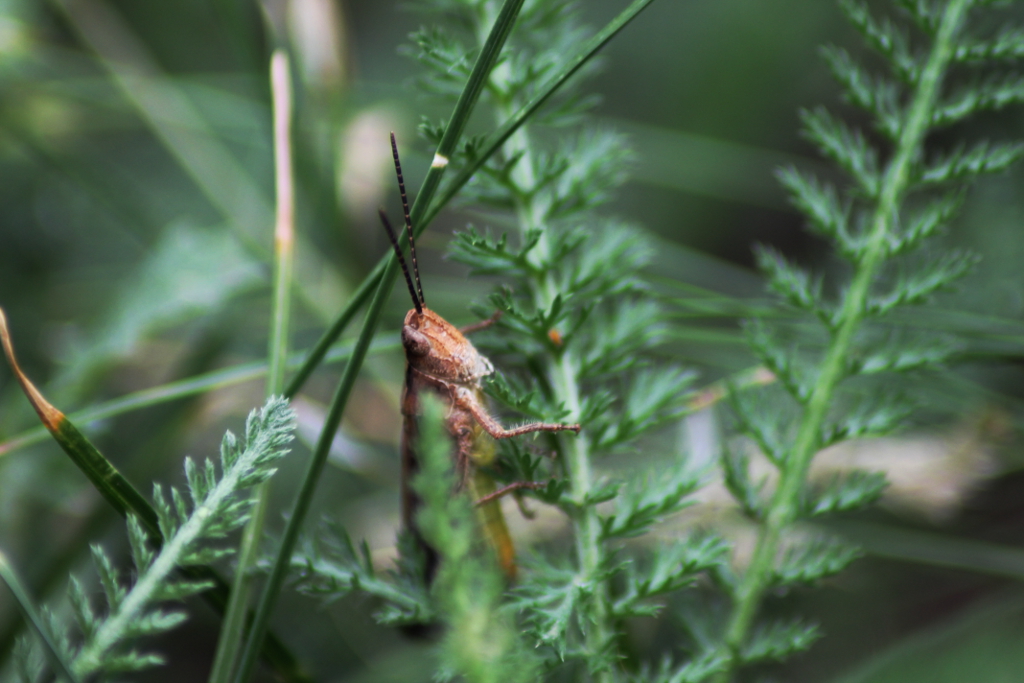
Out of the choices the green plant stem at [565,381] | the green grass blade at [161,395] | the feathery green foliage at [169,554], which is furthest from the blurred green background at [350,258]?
the feathery green foliage at [169,554]

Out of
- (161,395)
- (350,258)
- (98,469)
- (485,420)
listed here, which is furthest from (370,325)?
(350,258)

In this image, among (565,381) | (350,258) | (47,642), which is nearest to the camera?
(47,642)

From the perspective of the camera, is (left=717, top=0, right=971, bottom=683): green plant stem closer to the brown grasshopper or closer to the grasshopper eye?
the brown grasshopper

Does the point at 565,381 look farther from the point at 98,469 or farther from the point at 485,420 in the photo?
the point at 98,469

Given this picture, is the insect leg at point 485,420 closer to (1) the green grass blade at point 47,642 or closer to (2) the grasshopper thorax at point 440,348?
(2) the grasshopper thorax at point 440,348

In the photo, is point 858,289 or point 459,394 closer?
point 858,289

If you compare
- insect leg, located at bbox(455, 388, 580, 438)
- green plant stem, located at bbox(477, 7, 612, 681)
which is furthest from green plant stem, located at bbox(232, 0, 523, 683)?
insect leg, located at bbox(455, 388, 580, 438)
